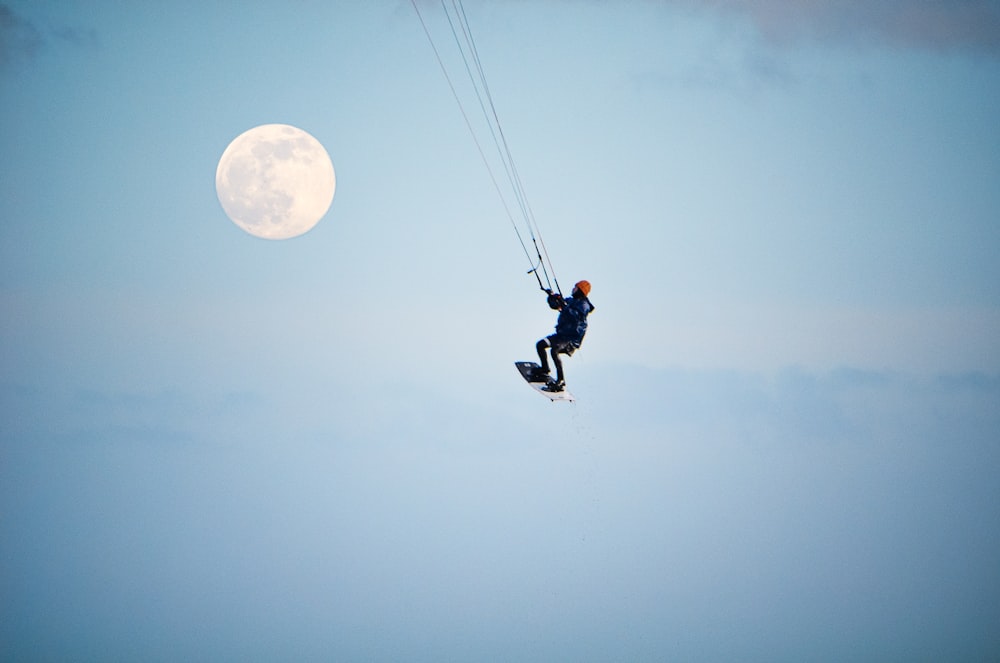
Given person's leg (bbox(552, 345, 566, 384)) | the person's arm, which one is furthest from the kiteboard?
the person's arm

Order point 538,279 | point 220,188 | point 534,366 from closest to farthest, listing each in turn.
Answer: point 538,279 → point 534,366 → point 220,188

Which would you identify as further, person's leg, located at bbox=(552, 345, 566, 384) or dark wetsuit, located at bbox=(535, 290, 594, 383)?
person's leg, located at bbox=(552, 345, 566, 384)

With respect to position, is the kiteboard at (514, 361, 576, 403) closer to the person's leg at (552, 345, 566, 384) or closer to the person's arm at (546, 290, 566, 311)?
the person's leg at (552, 345, 566, 384)

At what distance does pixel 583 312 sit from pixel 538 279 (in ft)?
5.80

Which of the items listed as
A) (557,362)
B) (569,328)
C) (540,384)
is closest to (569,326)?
(569,328)

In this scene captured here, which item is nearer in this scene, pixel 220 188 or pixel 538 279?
pixel 538 279

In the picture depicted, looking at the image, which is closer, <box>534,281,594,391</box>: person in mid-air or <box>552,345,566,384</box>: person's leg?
<box>534,281,594,391</box>: person in mid-air

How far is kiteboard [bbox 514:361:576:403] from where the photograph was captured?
18281 mm

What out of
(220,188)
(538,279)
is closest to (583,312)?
(538,279)

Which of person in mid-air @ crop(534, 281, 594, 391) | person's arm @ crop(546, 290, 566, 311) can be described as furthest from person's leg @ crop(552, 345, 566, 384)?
person's arm @ crop(546, 290, 566, 311)

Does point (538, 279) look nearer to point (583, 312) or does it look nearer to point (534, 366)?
point (583, 312)

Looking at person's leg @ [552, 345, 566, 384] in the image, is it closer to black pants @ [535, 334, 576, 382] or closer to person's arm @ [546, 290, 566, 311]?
black pants @ [535, 334, 576, 382]

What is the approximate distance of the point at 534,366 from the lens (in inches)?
755

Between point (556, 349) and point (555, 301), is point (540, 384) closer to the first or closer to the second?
point (556, 349)
